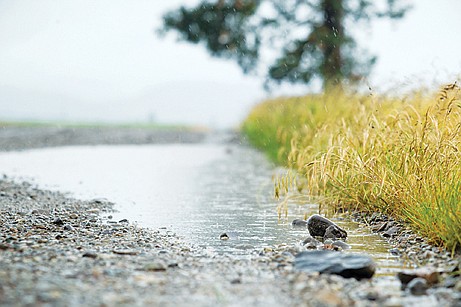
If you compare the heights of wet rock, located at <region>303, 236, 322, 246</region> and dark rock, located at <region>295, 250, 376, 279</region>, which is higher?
dark rock, located at <region>295, 250, 376, 279</region>

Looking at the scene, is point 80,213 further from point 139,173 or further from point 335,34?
point 335,34

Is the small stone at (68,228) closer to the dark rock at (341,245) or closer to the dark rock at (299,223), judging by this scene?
the dark rock at (299,223)

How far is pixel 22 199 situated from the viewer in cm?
592

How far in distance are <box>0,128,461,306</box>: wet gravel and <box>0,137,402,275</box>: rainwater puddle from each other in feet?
0.89

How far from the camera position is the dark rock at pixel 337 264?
3311 mm

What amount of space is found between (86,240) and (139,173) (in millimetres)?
4866

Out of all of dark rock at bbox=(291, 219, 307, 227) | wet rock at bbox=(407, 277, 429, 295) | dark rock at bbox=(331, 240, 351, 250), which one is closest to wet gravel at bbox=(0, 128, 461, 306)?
wet rock at bbox=(407, 277, 429, 295)

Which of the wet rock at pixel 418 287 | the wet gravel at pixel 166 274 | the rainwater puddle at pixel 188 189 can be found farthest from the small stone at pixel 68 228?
the wet rock at pixel 418 287

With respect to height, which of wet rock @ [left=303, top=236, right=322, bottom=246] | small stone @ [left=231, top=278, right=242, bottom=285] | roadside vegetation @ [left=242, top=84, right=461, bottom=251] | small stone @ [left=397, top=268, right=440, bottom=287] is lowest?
small stone @ [left=231, top=278, right=242, bottom=285]

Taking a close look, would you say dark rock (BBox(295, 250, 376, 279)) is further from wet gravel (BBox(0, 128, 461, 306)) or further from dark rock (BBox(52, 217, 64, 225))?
dark rock (BBox(52, 217, 64, 225))

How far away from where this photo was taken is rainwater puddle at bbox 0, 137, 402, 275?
177 inches

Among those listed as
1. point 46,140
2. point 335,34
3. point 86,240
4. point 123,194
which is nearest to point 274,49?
point 335,34

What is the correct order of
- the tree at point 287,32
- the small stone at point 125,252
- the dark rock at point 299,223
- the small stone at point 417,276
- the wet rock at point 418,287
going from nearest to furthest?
1. the wet rock at point 418,287
2. the small stone at point 417,276
3. the small stone at point 125,252
4. the dark rock at point 299,223
5. the tree at point 287,32

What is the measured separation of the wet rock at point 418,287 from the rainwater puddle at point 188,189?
0.35 metres
